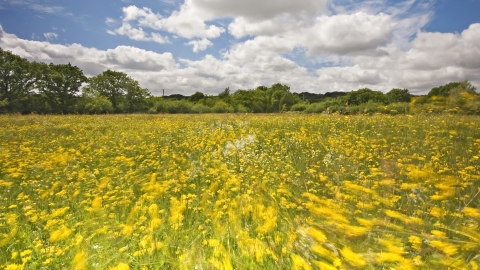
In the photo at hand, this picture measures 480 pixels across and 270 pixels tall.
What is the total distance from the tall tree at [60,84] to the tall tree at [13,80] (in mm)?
2271

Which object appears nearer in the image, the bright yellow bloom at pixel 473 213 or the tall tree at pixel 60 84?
the bright yellow bloom at pixel 473 213

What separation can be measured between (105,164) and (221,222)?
13.9 feet

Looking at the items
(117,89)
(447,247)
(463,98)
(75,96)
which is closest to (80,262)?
(447,247)

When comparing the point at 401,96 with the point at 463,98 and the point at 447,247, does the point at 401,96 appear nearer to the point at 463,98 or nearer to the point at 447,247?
the point at 463,98

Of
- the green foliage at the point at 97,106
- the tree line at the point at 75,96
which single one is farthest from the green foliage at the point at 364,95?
the green foliage at the point at 97,106

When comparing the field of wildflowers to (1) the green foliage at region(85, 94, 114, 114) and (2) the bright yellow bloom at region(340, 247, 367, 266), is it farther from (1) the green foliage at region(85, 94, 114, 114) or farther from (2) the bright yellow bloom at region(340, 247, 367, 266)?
(1) the green foliage at region(85, 94, 114, 114)

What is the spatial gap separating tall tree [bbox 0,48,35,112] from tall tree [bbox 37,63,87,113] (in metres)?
2.27

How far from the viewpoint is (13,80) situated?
35125 millimetres

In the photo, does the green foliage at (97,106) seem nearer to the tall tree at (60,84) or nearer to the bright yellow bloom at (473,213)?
the tall tree at (60,84)

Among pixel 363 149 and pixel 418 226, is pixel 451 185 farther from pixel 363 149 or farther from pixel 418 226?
pixel 363 149

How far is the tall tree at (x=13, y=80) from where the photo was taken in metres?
33.8

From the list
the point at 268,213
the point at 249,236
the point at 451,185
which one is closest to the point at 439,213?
the point at 451,185

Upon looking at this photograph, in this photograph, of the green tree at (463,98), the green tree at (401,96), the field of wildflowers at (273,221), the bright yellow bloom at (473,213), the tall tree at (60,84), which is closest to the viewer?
the field of wildflowers at (273,221)

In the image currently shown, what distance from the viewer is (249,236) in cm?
251
